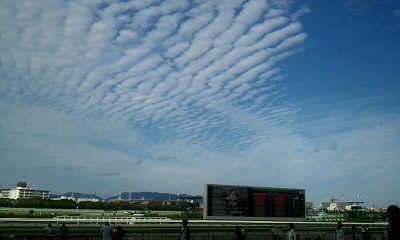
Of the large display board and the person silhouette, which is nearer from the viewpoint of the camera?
the person silhouette

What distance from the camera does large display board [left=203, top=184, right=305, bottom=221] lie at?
1644 inches

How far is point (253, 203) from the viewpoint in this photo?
4369cm

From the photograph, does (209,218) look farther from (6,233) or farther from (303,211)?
(6,233)

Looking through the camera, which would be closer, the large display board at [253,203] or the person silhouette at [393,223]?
the person silhouette at [393,223]

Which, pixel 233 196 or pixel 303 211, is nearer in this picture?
pixel 233 196

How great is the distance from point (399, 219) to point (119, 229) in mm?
13375

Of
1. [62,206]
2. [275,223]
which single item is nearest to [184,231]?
[275,223]

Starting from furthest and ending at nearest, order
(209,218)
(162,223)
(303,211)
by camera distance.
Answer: (303,211)
(162,223)
(209,218)

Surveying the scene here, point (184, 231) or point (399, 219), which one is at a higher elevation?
point (399, 219)

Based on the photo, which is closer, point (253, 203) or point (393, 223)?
point (393, 223)

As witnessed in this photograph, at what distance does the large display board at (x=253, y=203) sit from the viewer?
1644 inches

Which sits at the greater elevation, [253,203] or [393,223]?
[393,223]

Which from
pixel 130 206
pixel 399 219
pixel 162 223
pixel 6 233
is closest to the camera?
pixel 399 219

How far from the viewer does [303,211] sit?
46.9 metres
